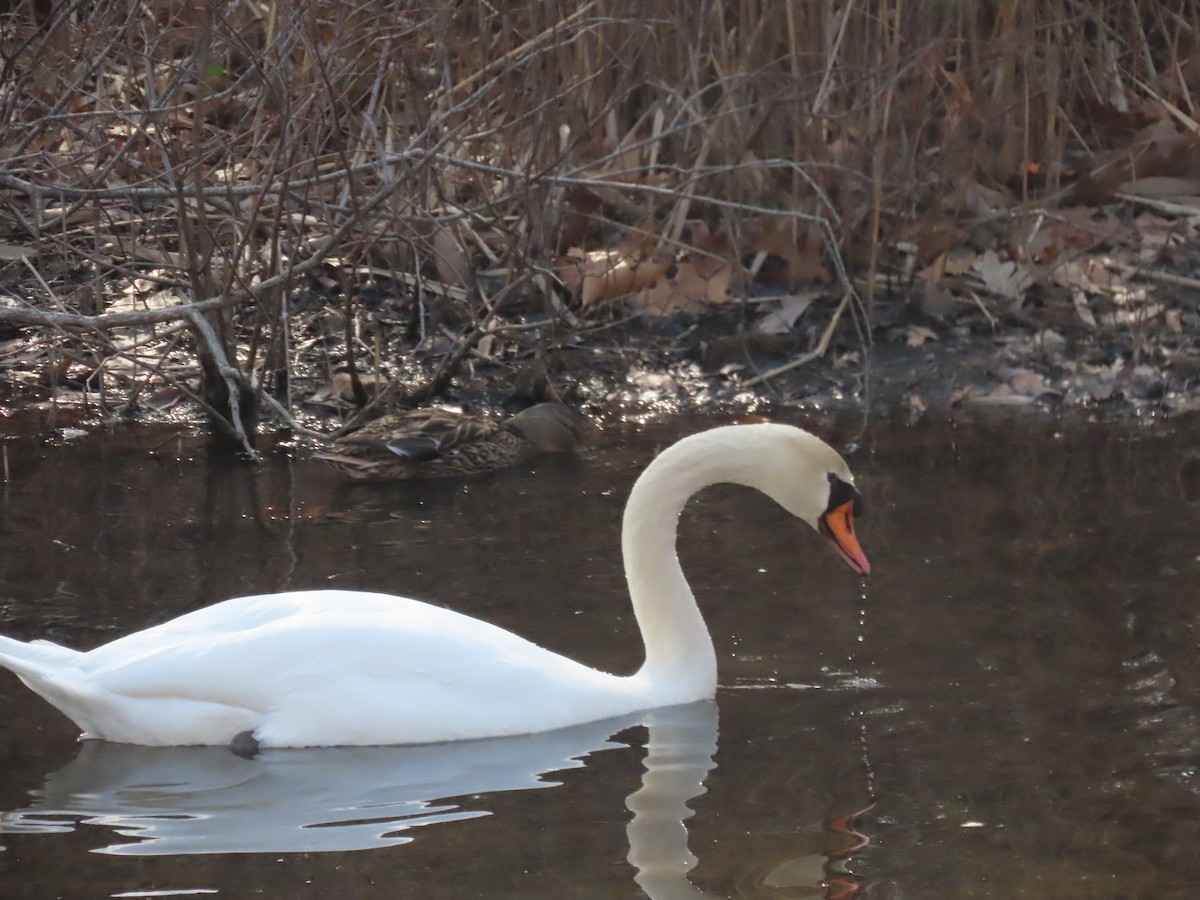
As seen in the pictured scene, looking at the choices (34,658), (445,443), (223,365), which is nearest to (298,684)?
(34,658)

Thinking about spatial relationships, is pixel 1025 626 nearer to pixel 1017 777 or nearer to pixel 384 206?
pixel 1017 777

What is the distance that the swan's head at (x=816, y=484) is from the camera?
5598mm

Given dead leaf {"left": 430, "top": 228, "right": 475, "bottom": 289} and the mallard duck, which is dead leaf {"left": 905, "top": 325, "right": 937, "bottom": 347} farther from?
dead leaf {"left": 430, "top": 228, "right": 475, "bottom": 289}

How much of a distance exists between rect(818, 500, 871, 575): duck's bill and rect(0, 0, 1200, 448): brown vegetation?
103 inches

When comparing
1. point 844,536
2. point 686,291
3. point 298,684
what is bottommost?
point 298,684

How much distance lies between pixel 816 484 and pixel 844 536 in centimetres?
18

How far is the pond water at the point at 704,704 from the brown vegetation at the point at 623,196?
3.24 feet

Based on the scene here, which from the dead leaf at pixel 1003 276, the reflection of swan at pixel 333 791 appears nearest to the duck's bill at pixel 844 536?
the reflection of swan at pixel 333 791

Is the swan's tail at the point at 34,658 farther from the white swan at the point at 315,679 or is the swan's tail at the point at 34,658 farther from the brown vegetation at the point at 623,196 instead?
the brown vegetation at the point at 623,196

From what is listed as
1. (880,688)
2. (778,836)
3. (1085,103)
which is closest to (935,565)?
(880,688)

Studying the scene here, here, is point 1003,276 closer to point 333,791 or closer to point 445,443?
point 445,443

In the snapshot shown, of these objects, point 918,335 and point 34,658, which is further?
point 918,335

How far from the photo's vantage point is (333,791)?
189 inches

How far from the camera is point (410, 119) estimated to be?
8508 mm
